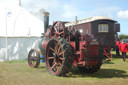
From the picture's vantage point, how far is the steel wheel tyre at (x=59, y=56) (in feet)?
18.2

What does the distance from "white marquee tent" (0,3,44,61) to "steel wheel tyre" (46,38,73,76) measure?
561 centimetres

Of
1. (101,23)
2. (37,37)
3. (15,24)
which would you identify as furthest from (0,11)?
(101,23)

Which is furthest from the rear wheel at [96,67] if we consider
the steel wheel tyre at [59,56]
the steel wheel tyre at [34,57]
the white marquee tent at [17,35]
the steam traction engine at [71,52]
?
the white marquee tent at [17,35]

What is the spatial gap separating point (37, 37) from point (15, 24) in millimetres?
1814

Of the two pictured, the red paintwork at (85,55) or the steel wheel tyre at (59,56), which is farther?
the red paintwork at (85,55)

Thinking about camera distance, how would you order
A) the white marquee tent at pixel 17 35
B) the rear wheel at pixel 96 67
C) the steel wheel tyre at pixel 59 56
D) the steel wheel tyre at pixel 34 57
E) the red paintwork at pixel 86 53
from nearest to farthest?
the steel wheel tyre at pixel 59 56
the red paintwork at pixel 86 53
the rear wheel at pixel 96 67
the steel wheel tyre at pixel 34 57
the white marquee tent at pixel 17 35

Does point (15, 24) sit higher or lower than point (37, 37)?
higher

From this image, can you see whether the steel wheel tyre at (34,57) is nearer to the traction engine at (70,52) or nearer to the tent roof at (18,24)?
the traction engine at (70,52)

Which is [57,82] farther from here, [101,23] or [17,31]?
[101,23]

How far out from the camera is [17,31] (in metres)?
11.9

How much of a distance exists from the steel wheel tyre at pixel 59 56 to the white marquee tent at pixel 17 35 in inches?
221

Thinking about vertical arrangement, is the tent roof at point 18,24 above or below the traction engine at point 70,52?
above

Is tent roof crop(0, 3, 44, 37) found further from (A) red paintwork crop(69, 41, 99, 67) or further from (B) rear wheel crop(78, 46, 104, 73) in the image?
(A) red paintwork crop(69, 41, 99, 67)

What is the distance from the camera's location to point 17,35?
11.8 m
